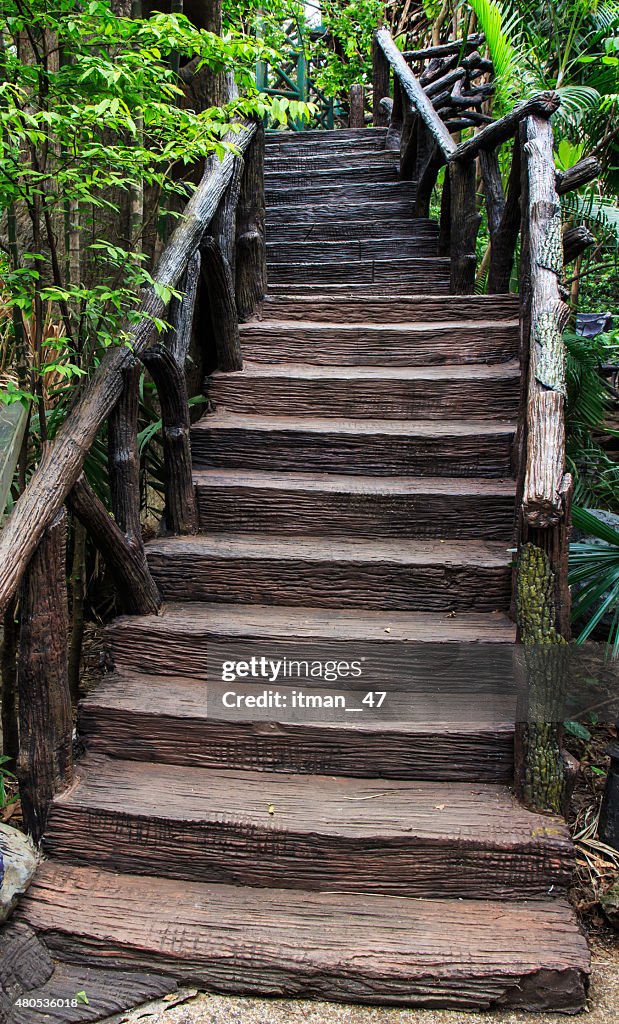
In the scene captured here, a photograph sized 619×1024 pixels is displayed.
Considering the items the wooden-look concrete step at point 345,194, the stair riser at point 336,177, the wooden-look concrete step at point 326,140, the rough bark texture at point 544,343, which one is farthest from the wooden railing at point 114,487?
the wooden-look concrete step at point 326,140

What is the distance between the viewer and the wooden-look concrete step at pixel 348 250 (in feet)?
15.9

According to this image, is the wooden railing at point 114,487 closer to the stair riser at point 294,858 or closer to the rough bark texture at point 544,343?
the stair riser at point 294,858

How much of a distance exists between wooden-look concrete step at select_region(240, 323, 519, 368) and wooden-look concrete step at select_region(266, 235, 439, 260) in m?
1.28

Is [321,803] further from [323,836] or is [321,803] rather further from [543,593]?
[543,593]

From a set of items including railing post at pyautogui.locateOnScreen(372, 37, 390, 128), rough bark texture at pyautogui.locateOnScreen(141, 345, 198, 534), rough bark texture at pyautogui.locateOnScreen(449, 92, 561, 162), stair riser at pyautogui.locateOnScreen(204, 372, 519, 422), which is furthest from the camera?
railing post at pyautogui.locateOnScreen(372, 37, 390, 128)

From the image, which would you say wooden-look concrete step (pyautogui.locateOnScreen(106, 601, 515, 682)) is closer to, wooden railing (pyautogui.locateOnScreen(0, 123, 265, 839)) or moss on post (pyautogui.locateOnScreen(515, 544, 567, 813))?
wooden railing (pyautogui.locateOnScreen(0, 123, 265, 839))

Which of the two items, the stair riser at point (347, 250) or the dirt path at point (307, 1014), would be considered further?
the stair riser at point (347, 250)

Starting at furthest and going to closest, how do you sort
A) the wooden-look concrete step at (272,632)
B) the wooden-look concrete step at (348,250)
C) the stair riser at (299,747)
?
1. the wooden-look concrete step at (348,250)
2. the wooden-look concrete step at (272,632)
3. the stair riser at (299,747)

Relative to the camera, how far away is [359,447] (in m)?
3.16

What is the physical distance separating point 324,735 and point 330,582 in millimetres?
580

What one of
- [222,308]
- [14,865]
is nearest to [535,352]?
[222,308]

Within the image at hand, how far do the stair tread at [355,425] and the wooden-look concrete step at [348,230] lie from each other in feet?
6.79

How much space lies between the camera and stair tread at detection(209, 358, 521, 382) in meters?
3.32

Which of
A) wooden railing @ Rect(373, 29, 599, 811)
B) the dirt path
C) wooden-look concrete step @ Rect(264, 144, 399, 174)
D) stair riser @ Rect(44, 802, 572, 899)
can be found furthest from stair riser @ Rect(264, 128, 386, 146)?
the dirt path
